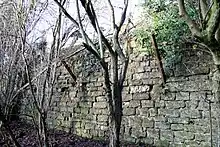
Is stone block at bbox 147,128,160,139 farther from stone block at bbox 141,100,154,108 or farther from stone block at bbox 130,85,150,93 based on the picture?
stone block at bbox 130,85,150,93

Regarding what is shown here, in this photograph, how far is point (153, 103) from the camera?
441 centimetres

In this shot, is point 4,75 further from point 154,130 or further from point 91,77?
point 154,130

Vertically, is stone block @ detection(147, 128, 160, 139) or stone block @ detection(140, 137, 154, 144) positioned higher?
stone block @ detection(147, 128, 160, 139)

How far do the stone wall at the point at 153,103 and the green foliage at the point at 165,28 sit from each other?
18 cm

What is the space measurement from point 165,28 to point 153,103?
1081mm

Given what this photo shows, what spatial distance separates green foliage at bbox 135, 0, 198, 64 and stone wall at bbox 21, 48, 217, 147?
0.18 m

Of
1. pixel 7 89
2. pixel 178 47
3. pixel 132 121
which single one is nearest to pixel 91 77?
pixel 132 121

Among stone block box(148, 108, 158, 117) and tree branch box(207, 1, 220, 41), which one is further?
stone block box(148, 108, 158, 117)

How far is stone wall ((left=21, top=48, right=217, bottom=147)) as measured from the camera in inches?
150

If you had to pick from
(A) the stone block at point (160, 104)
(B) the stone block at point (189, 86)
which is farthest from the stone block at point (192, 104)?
(A) the stone block at point (160, 104)

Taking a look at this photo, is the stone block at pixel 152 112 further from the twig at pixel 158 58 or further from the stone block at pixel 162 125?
the twig at pixel 158 58

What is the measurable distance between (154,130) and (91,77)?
1.74 m

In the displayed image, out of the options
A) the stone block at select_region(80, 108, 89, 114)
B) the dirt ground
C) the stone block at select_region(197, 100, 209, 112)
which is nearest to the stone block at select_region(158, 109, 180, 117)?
the stone block at select_region(197, 100, 209, 112)

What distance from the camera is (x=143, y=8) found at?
14.6ft
